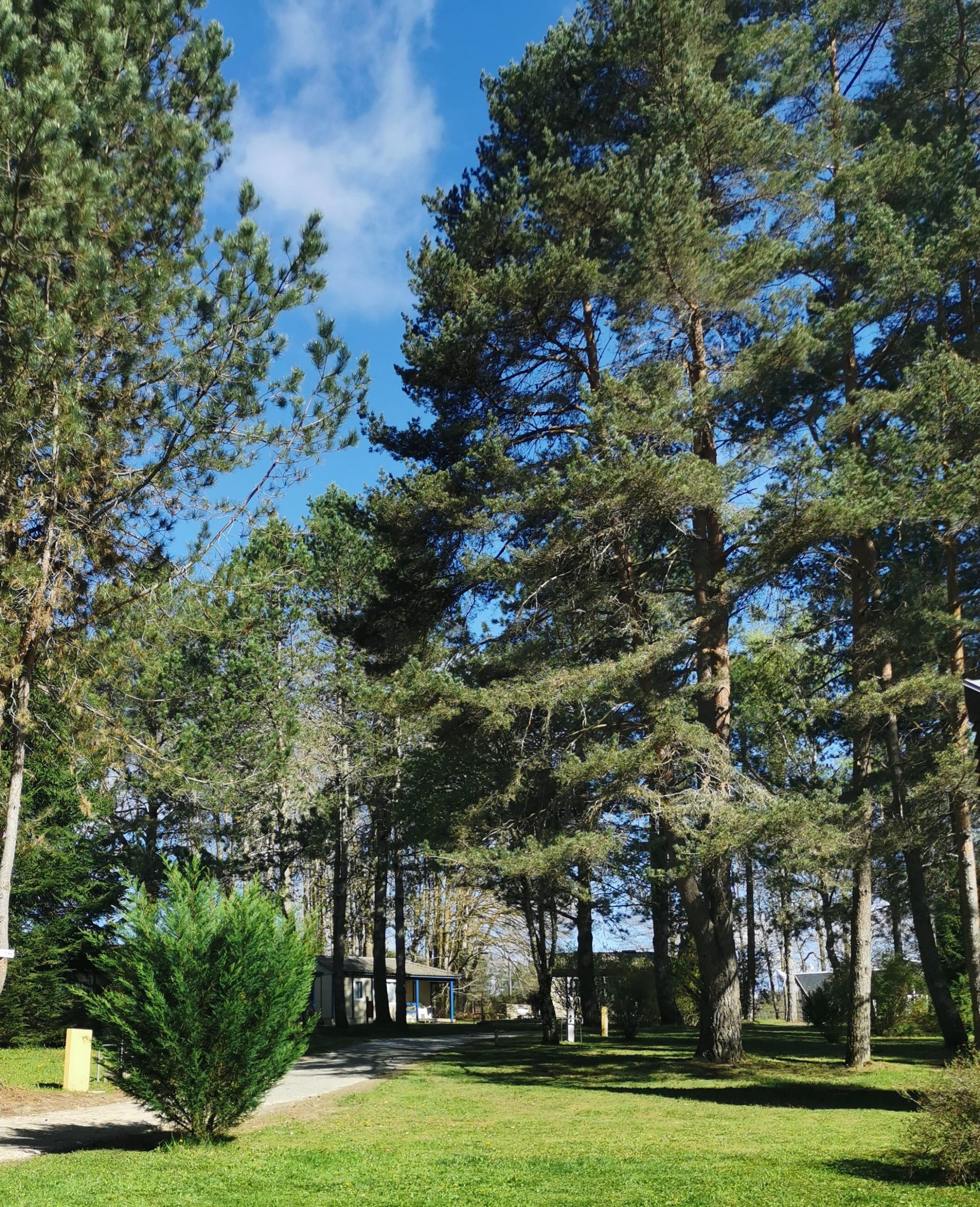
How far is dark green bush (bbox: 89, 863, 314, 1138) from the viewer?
8.91m

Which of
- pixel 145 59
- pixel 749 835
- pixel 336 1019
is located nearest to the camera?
pixel 145 59

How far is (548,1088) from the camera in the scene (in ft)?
46.9

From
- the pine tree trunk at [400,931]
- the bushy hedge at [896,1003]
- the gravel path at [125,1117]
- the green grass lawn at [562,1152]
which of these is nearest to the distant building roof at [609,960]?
the pine tree trunk at [400,931]

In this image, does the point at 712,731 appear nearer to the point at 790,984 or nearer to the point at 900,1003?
the point at 900,1003

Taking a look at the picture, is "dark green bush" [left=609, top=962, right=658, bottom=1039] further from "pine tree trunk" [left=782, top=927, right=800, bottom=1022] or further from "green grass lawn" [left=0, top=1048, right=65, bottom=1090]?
"green grass lawn" [left=0, top=1048, right=65, bottom=1090]

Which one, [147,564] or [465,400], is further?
[465,400]

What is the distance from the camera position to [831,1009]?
2316cm

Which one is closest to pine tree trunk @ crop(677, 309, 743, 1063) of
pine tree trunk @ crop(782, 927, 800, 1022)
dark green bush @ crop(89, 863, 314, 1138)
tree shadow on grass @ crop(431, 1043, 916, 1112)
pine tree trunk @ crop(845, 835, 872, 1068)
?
tree shadow on grass @ crop(431, 1043, 916, 1112)

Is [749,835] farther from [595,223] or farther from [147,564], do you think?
[595,223]

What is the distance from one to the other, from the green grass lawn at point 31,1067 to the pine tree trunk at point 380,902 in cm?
929

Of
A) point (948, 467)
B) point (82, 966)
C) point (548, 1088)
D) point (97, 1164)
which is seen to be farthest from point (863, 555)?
point (82, 966)

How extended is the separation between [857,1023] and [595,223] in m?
12.8

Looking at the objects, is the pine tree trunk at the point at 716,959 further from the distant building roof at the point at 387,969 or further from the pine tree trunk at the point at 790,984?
the pine tree trunk at the point at 790,984

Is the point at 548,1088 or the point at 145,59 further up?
the point at 145,59
